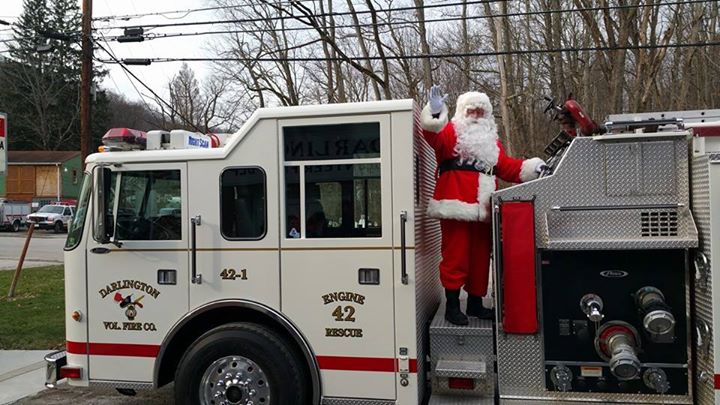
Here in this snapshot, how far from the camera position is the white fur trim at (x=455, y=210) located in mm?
4043

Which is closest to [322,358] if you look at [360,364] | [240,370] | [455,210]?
[360,364]

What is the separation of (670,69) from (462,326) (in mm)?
19640

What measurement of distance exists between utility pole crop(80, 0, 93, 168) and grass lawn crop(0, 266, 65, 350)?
3252 millimetres

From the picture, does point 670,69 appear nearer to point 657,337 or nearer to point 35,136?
point 657,337

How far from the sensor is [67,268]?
4.53 meters

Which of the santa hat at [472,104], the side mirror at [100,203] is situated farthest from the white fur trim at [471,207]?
the side mirror at [100,203]

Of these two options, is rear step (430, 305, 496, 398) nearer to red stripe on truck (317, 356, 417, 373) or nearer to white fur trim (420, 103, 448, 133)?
red stripe on truck (317, 356, 417, 373)

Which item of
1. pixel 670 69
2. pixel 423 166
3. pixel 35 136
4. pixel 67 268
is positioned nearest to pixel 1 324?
pixel 67 268

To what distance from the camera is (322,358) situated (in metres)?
4.06

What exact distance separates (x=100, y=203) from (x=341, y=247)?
1833mm

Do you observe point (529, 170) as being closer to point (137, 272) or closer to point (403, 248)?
point (403, 248)

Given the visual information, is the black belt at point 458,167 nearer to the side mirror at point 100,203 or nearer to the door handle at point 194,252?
the door handle at point 194,252

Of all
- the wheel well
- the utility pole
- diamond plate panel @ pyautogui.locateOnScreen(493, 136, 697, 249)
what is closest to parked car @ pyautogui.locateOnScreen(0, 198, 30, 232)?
the utility pole

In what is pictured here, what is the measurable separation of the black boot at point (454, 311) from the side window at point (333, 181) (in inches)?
28.8
